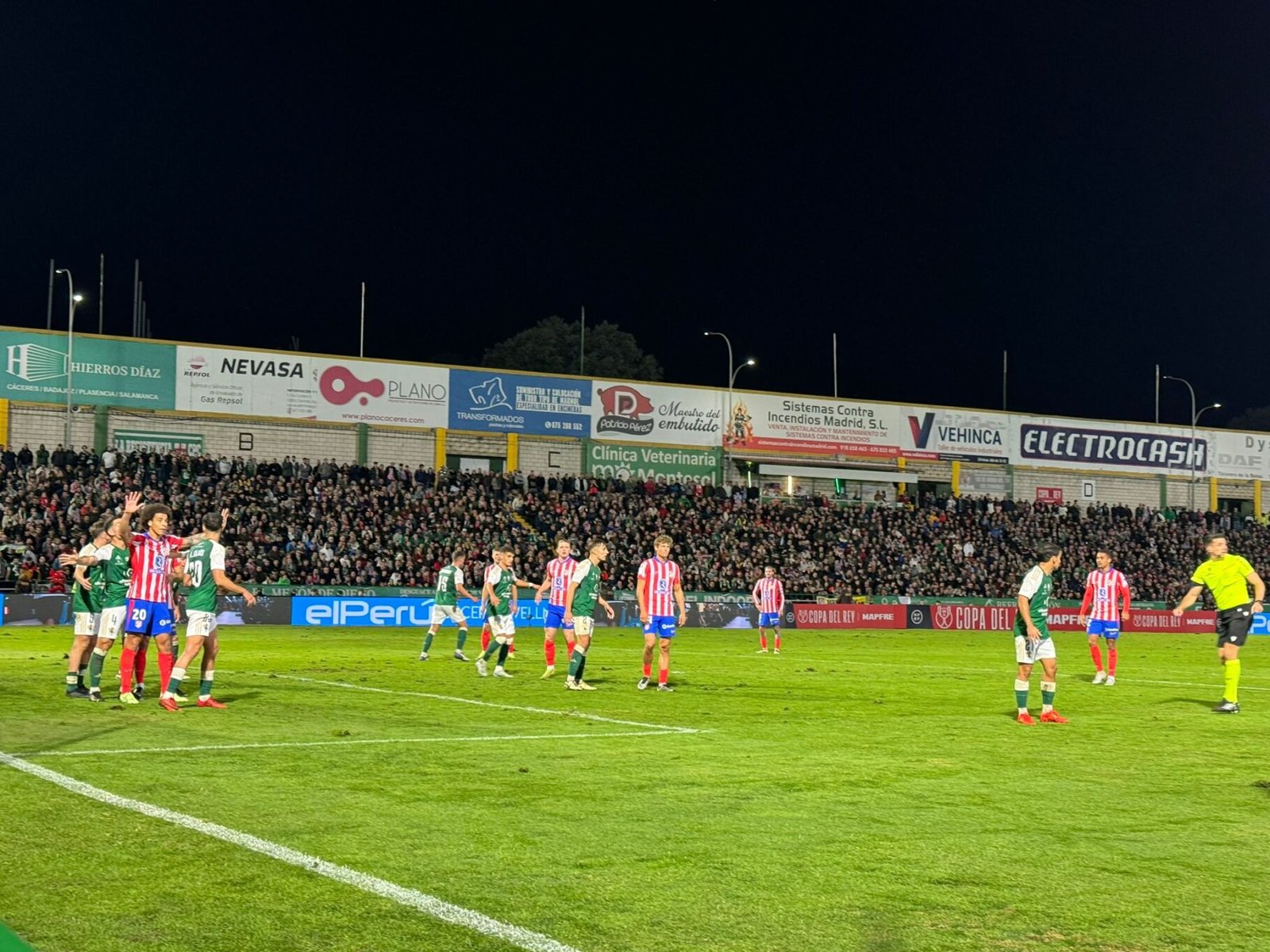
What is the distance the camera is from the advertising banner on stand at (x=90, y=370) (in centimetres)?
5003

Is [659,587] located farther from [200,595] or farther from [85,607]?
[85,607]

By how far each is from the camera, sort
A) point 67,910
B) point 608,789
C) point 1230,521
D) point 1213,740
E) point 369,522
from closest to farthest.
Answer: point 67,910 < point 608,789 < point 1213,740 < point 369,522 < point 1230,521

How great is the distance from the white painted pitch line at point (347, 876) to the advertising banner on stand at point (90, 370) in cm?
4417

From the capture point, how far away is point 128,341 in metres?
Answer: 52.0

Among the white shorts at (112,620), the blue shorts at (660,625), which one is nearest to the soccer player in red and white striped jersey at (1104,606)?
the blue shorts at (660,625)

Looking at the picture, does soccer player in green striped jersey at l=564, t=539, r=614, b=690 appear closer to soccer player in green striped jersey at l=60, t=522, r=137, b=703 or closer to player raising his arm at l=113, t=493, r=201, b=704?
player raising his arm at l=113, t=493, r=201, b=704

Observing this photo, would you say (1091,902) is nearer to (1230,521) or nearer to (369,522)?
(369,522)

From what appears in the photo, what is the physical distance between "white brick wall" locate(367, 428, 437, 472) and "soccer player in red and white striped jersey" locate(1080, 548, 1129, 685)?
35.5 metres

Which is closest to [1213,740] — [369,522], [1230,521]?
[369,522]

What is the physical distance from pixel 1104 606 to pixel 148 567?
53.2 feet

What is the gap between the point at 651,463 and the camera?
61062mm

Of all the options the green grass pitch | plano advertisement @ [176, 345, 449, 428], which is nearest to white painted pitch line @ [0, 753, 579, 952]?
the green grass pitch

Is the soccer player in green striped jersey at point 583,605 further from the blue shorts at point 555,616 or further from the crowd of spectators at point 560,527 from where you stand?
the crowd of spectators at point 560,527

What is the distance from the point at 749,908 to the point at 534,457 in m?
52.8
